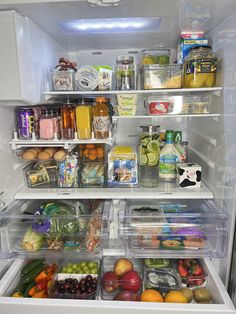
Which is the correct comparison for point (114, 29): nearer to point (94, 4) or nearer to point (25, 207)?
point (94, 4)

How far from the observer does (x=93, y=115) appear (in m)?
1.17

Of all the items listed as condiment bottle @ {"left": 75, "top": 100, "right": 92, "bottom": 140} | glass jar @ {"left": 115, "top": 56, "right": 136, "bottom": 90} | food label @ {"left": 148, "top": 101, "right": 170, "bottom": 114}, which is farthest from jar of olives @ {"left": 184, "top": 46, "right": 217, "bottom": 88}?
condiment bottle @ {"left": 75, "top": 100, "right": 92, "bottom": 140}

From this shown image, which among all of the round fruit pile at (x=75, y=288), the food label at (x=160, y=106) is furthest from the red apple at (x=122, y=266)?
the food label at (x=160, y=106)

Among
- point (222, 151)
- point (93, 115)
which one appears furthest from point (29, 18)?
point (222, 151)

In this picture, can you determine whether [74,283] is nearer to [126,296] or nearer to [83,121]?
[126,296]

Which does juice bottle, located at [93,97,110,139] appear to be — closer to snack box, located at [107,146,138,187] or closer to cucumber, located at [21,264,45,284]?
snack box, located at [107,146,138,187]

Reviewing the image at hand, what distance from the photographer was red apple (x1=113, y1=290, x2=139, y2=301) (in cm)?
107

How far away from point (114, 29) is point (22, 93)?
0.50 m

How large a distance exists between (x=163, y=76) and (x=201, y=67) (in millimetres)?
161

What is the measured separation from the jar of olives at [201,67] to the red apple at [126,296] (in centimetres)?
94

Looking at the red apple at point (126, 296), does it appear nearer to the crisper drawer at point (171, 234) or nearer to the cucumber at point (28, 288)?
the crisper drawer at point (171, 234)

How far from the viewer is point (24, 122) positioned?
3.80 feet

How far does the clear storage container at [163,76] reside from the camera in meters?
1.11

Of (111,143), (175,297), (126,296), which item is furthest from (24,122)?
(175,297)
